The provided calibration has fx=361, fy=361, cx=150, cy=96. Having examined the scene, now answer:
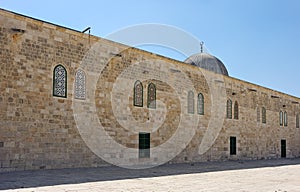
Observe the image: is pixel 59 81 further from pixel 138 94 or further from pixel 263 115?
pixel 263 115

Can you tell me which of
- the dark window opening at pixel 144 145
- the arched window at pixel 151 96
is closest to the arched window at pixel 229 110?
the arched window at pixel 151 96

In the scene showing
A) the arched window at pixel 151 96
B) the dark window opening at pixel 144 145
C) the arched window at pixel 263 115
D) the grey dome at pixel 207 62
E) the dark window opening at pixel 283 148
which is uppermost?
the grey dome at pixel 207 62

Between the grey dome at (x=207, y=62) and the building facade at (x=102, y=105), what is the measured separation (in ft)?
8.89

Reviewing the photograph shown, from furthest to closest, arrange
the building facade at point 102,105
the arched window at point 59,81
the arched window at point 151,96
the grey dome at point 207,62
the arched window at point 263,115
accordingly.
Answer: the grey dome at point 207,62 < the arched window at point 263,115 < the arched window at point 151,96 < the arched window at point 59,81 < the building facade at point 102,105

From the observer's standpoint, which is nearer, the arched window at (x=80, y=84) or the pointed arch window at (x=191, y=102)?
Answer: the arched window at (x=80, y=84)

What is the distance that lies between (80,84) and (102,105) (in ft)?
3.63

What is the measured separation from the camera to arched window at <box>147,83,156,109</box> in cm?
1423

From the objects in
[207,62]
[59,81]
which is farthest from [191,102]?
[59,81]

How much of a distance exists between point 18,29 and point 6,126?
2686 millimetres

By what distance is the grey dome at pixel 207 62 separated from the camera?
21.8 metres

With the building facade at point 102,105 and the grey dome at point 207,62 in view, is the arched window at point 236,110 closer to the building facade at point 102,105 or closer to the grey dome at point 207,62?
the building facade at point 102,105

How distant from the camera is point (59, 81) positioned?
1112 cm

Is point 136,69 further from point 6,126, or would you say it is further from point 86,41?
point 6,126

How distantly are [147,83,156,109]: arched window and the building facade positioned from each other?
0.12ft
